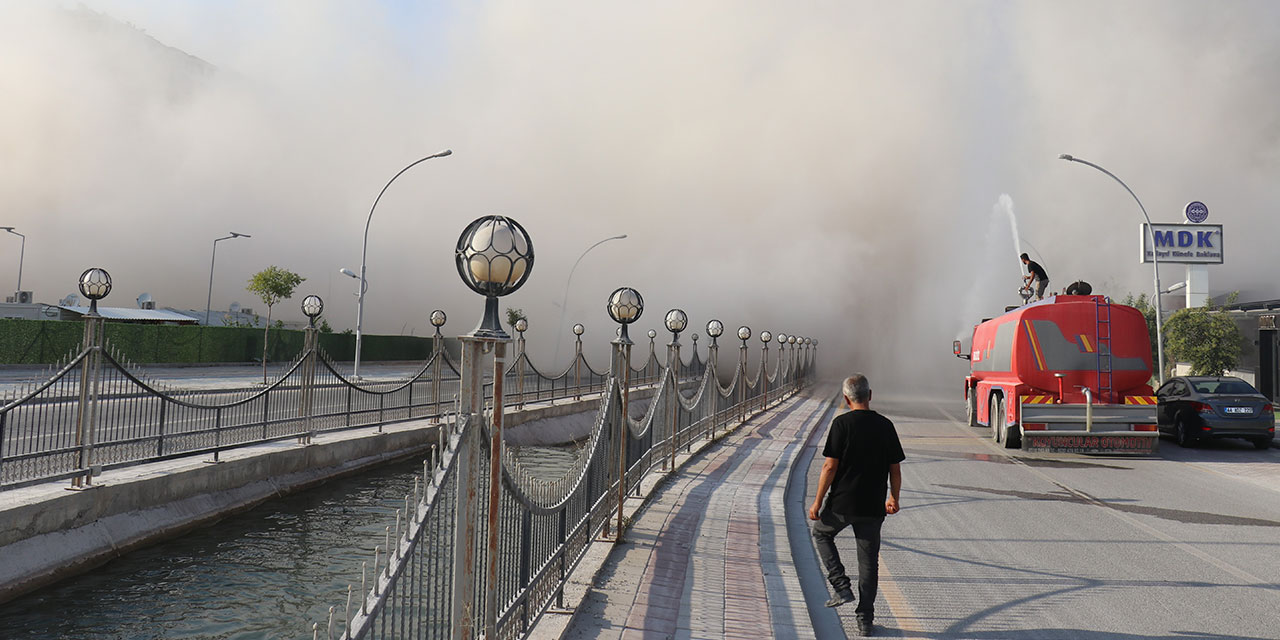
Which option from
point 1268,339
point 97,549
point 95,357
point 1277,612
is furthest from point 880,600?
point 1268,339

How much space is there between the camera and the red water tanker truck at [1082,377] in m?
14.6

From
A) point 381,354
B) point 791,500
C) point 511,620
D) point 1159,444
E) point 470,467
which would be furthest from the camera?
point 381,354

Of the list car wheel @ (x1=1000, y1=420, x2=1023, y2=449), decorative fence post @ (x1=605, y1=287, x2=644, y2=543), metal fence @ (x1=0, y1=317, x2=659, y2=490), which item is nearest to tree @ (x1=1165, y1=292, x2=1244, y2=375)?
car wheel @ (x1=1000, y1=420, x2=1023, y2=449)

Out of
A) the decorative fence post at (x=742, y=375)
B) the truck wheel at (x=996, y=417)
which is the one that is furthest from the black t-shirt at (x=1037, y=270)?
the decorative fence post at (x=742, y=375)

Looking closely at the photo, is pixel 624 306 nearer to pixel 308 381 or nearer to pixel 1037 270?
pixel 308 381

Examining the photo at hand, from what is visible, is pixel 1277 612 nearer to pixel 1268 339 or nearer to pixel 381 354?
pixel 1268 339

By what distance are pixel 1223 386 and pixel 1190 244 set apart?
77.2 feet

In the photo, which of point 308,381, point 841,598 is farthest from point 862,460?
point 308,381

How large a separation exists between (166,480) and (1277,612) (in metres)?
10.8

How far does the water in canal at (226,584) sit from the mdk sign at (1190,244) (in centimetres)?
3738

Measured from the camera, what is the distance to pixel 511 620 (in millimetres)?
4211

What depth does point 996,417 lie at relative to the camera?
17.0 meters

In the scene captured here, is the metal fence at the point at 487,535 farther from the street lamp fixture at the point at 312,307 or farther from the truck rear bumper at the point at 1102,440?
the truck rear bumper at the point at 1102,440

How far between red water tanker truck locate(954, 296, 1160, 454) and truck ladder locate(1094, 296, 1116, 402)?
16 millimetres
